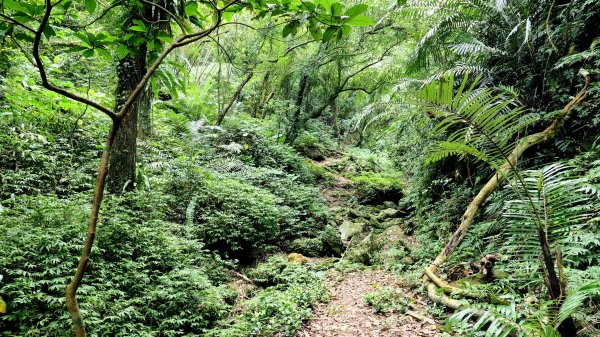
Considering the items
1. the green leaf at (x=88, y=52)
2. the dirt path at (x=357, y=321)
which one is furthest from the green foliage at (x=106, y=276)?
the green leaf at (x=88, y=52)

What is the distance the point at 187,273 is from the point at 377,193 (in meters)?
8.04

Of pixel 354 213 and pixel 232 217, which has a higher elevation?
pixel 354 213

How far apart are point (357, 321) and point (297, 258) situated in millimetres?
2612

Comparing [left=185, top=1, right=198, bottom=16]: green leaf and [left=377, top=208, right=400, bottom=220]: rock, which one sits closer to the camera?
[left=185, top=1, right=198, bottom=16]: green leaf

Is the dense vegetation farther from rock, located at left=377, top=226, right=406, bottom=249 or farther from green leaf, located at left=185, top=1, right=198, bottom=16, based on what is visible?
rock, located at left=377, top=226, right=406, bottom=249

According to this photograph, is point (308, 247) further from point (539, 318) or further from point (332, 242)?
point (539, 318)

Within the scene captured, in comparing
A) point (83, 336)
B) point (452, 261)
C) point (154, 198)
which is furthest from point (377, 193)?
point (83, 336)

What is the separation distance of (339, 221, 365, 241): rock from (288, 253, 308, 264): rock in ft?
5.57

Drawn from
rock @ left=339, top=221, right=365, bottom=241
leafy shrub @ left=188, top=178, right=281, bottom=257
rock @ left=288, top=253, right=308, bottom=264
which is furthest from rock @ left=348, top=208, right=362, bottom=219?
rock @ left=288, top=253, right=308, bottom=264

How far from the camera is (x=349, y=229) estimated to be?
822cm

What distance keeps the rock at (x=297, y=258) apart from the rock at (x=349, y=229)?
170 cm

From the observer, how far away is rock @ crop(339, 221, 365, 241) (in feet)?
26.1

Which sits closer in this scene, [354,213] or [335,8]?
[335,8]

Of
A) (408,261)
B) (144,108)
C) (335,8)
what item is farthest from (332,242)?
(335,8)
